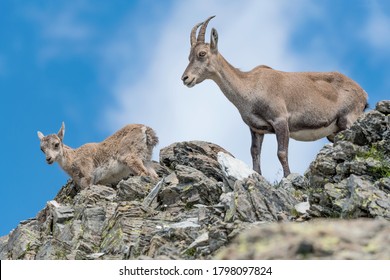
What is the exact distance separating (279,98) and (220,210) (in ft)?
27.5

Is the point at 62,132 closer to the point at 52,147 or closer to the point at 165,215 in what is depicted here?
the point at 52,147

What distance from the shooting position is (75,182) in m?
27.2

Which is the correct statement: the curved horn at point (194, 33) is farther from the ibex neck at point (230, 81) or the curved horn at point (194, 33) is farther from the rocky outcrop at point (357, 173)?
the rocky outcrop at point (357, 173)

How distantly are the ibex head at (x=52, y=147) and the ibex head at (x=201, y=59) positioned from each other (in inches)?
203

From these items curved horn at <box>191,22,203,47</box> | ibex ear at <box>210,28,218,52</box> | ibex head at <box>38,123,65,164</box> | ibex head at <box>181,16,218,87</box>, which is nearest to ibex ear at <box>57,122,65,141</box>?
ibex head at <box>38,123,65,164</box>

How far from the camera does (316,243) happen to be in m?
9.23

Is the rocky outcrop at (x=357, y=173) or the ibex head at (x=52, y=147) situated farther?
the ibex head at (x=52, y=147)

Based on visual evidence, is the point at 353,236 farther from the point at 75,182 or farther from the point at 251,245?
the point at 75,182

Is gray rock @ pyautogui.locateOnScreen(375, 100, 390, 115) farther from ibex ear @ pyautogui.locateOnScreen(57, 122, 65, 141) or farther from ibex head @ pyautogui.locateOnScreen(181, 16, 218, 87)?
ibex ear @ pyautogui.locateOnScreen(57, 122, 65, 141)

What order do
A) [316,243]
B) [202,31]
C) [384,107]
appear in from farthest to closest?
[202,31] → [384,107] → [316,243]

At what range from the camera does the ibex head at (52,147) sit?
89.9ft

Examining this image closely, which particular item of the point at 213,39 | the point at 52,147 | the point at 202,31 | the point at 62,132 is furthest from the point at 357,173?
the point at 62,132

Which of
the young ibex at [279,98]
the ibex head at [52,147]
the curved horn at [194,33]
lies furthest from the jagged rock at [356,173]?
the ibex head at [52,147]

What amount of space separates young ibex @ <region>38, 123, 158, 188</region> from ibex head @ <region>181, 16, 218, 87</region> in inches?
97.1
